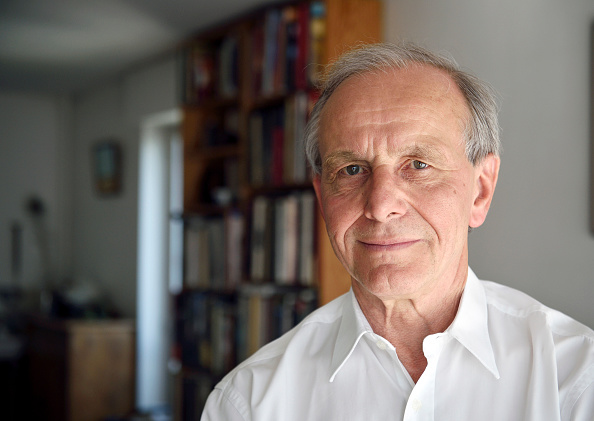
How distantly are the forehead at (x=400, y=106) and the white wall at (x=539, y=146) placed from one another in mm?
1033

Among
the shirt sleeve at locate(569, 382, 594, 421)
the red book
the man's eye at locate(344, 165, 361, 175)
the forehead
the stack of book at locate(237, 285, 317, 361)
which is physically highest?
the red book

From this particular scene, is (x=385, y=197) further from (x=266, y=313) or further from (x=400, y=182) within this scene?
(x=266, y=313)

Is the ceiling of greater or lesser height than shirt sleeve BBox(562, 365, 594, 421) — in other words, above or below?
above

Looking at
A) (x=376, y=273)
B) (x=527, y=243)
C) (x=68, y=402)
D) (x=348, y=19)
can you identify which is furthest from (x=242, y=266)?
(x=376, y=273)

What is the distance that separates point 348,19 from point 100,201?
3768mm

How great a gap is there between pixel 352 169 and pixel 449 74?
30 cm

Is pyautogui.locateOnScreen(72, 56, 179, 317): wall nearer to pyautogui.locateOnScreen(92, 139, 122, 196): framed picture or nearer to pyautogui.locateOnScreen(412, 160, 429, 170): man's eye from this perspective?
pyautogui.locateOnScreen(92, 139, 122, 196): framed picture

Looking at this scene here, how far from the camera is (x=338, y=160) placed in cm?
123

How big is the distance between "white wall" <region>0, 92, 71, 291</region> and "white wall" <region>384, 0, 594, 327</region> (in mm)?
5135

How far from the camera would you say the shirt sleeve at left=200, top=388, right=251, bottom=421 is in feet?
4.21

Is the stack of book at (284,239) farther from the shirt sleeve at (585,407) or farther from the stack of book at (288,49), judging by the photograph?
the shirt sleeve at (585,407)

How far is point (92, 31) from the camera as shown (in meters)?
4.19

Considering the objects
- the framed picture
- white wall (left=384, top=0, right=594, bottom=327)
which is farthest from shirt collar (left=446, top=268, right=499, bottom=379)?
the framed picture

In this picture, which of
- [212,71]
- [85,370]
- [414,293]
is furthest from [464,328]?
[85,370]
